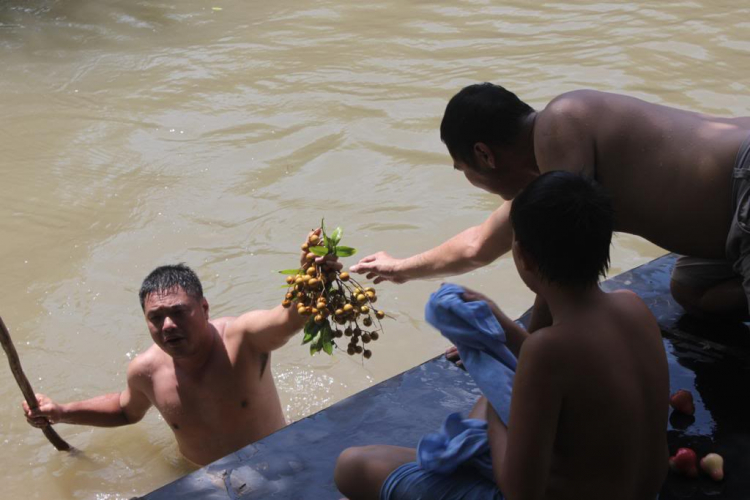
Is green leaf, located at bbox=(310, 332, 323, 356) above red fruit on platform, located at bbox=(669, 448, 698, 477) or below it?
above

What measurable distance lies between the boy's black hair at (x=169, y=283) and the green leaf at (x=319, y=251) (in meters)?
0.79

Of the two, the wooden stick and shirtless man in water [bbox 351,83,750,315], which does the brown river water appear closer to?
the wooden stick

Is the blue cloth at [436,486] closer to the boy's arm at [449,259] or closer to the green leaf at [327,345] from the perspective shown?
the green leaf at [327,345]

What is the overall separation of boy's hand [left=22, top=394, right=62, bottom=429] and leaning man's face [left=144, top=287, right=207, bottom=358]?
720 millimetres

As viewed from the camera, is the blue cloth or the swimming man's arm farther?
the swimming man's arm

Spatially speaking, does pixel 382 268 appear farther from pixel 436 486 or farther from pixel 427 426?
pixel 436 486

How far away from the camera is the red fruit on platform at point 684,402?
3.36 m

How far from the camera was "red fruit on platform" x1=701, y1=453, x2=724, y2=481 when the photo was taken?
9.98 ft

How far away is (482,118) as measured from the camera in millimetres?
3285

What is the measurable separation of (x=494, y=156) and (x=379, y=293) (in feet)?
10.00

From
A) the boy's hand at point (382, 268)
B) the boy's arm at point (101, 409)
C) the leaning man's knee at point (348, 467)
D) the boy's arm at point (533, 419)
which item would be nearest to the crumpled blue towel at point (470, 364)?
the leaning man's knee at point (348, 467)

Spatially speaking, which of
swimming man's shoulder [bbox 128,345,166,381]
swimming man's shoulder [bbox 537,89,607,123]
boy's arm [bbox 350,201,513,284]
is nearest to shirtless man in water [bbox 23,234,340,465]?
swimming man's shoulder [bbox 128,345,166,381]

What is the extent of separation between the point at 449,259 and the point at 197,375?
1312 millimetres

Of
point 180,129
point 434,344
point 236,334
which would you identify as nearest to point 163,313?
point 236,334
